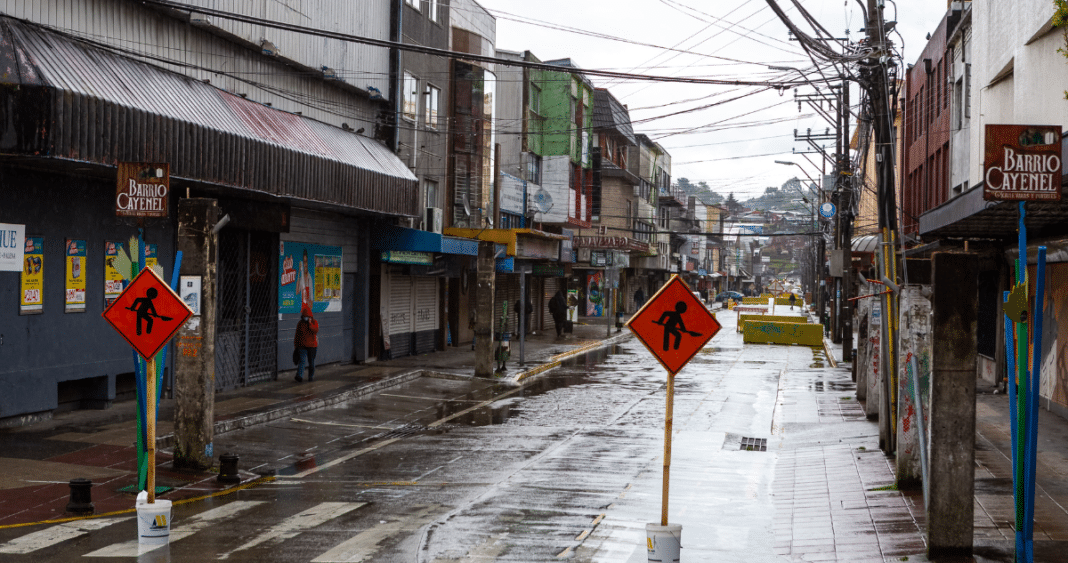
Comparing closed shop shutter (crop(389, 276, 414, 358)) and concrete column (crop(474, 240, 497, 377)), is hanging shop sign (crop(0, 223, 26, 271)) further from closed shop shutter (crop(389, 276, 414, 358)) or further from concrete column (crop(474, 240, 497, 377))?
closed shop shutter (crop(389, 276, 414, 358))

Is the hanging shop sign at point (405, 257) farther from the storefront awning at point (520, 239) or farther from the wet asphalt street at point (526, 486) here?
the wet asphalt street at point (526, 486)

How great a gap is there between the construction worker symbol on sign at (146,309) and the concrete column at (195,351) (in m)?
2.51

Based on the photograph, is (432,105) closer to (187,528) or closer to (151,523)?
(187,528)

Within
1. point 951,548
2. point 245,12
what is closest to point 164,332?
point 951,548

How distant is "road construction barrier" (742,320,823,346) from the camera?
130 ft

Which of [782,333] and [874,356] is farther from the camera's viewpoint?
[782,333]

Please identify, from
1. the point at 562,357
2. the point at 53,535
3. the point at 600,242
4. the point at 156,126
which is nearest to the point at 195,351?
the point at 53,535

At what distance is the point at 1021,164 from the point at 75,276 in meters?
13.4

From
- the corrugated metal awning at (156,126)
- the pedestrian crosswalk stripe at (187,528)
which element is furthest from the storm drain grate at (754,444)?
the corrugated metal awning at (156,126)

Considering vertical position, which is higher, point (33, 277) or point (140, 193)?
point (140, 193)

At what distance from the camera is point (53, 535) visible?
28.3 ft

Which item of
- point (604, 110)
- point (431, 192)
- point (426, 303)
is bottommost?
point (426, 303)

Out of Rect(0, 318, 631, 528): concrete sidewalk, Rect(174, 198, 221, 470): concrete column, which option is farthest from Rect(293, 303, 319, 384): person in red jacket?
Rect(174, 198, 221, 470): concrete column

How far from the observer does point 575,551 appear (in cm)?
855
